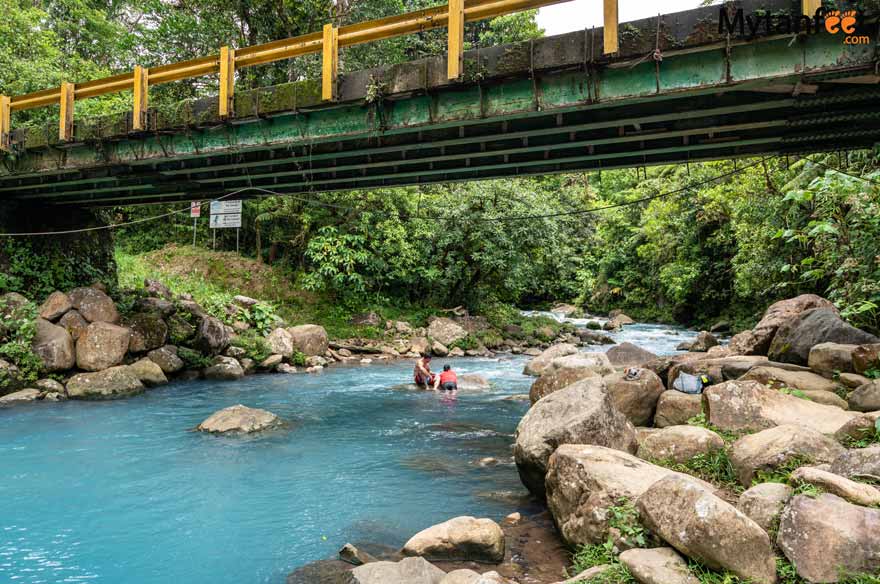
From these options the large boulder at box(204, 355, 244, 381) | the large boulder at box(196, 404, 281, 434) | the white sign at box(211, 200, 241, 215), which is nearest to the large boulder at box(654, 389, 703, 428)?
the large boulder at box(196, 404, 281, 434)

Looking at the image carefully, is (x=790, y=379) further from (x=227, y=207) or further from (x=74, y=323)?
(x=74, y=323)

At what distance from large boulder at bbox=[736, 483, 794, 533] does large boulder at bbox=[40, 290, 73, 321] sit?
1651 centimetres

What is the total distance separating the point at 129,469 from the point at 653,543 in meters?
7.45

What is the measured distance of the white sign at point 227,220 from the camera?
13.8 m

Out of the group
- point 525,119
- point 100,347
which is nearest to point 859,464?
point 525,119

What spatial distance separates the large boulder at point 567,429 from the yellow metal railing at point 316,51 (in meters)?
4.70

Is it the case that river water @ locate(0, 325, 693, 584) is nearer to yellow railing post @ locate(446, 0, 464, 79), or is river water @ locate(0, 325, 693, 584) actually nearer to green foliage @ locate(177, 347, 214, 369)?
green foliage @ locate(177, 347, 214, 369)

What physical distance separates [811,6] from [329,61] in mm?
6978

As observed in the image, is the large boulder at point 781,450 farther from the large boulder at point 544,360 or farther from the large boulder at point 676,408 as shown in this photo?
the large boulder at point 544,360

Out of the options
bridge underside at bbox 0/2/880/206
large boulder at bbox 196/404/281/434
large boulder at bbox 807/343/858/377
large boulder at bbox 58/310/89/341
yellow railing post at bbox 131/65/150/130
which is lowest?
large boulder at bbox 196/404/281/434

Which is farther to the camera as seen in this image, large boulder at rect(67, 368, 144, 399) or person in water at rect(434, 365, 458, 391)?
person in water at rect(434, 365, 458, 391)

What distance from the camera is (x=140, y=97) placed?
1145cm

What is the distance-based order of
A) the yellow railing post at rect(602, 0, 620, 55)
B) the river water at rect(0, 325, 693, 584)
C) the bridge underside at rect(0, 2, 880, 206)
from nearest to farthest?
the river water at rect(0, 325, 693, 584) → the bridge underside at rect(0, 2, 880, 206) → the yellow railing post at rect(602, 0, 620, 55)

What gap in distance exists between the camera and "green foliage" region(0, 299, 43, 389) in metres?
13.3
